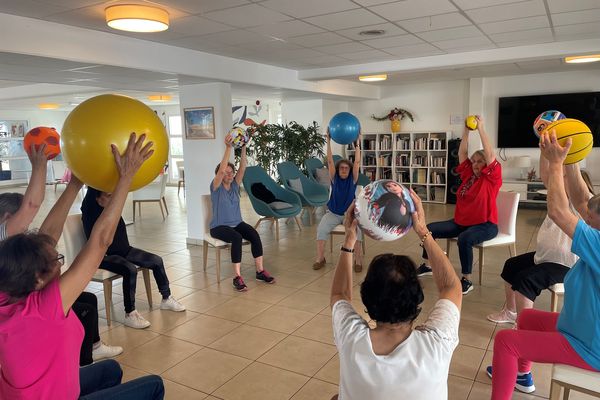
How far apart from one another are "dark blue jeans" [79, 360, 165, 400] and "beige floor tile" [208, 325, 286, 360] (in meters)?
1.22

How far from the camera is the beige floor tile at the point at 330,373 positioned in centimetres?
270

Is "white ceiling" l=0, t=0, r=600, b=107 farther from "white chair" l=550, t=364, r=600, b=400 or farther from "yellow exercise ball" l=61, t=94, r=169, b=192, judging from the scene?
"white chair" l=550, t=364, r=600, b=400

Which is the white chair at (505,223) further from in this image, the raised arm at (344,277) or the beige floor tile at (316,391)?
the raised arm at (344,277)

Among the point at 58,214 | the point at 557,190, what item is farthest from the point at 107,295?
the point at 557,190

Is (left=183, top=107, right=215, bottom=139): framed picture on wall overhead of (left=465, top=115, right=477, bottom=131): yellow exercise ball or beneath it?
overhead

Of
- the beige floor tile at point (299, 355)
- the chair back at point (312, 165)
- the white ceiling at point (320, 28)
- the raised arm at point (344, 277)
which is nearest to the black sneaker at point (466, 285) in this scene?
the beige floor tile at point (299, 355)

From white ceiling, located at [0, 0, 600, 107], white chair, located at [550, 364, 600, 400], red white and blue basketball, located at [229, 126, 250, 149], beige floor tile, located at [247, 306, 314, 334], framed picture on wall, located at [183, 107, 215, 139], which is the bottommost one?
beige floor tile, located at [247, 306, 314, 334]

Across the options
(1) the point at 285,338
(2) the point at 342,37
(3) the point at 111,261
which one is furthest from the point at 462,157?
(3) the point at 111,261

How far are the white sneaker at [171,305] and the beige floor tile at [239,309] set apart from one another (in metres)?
0.26

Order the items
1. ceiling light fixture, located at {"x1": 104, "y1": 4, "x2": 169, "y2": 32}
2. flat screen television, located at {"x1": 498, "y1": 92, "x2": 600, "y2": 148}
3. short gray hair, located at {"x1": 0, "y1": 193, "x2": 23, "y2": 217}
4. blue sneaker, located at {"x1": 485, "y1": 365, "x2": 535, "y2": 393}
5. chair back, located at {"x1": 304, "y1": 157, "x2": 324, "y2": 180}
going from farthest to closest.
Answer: chair back, located at {"x1": 304, "y1": 157, "x2": 324, "y2": 180} → flat screen television, located at {"x1": 498, "y1": 92, "x2": 600, "y2": 148} → ceiling light fixture, located at {"x1": 104, "y1": 4, "x2": 169, "y2": 32} → blue sneaker, located at {"x1": 485, "y1": 365, "x2": 535, "y2": 393} → short gray hair, located at {"x1": 0, "y1": 193, "x2": 23, "y2": 217}

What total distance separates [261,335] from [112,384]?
4.94ft

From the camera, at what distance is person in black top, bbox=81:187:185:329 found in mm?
3465

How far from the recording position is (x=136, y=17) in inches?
127

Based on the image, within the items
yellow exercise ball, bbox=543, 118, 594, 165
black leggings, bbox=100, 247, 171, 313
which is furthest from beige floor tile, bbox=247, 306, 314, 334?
yellow exercise ball, bbox=543, 118, 594, 165
